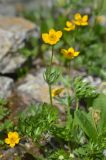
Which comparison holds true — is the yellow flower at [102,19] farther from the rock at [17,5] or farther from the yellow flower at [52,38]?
the yellow flower at [52,38]

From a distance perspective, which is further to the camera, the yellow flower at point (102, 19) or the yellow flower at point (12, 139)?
the yellow flower at point (102, 19)

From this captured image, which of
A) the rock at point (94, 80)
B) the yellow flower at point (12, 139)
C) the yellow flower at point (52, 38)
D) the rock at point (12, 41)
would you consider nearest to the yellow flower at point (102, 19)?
the rock at point (12, 41)

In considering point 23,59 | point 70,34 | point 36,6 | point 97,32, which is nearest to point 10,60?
point 23,59

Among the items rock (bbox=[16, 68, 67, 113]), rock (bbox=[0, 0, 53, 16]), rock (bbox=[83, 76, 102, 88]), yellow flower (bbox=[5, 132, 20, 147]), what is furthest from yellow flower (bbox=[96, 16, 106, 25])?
yellow flower (bbox=[5, 132, 20, 147])

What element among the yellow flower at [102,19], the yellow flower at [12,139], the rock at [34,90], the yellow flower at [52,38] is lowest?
the yellow flower at [12,139]

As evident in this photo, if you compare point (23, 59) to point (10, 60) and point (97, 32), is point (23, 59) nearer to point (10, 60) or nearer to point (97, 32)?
point (10, 60)

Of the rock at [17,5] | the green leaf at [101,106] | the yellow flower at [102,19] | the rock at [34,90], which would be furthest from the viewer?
the rock at [17,5]

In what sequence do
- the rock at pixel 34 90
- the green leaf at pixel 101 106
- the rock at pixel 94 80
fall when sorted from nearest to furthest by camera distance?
the green leaf at pixel 101 106, the rock at pixel 34 90, the rock at pixel 94 80

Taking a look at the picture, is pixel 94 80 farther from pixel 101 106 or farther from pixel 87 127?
pixel 87 127

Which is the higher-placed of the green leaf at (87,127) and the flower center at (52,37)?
the flower center at (52,37)
